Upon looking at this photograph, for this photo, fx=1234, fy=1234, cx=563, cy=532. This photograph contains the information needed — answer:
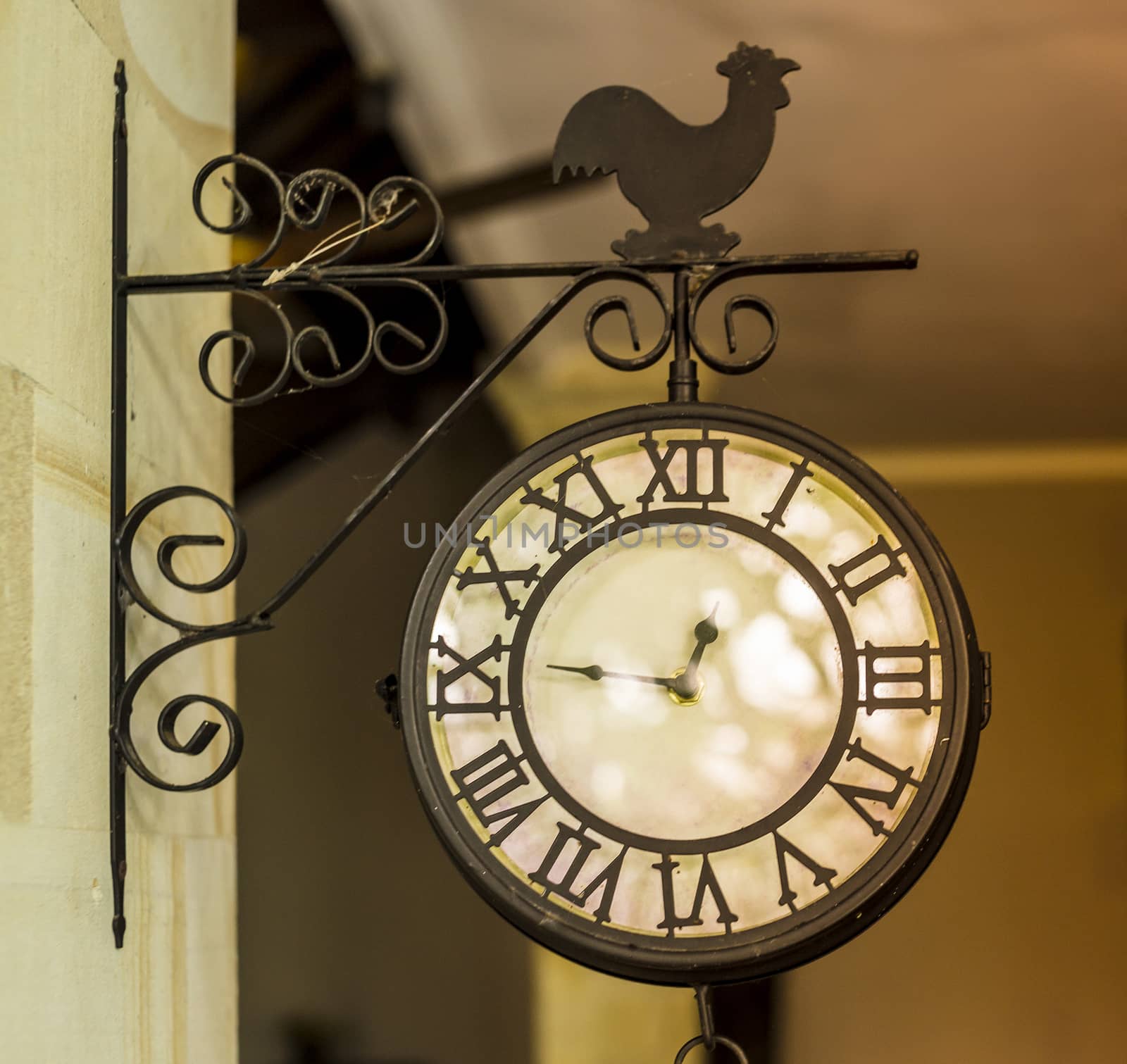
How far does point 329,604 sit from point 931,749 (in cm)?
188

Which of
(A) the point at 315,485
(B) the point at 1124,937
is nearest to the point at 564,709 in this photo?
(A) the point at 315,485

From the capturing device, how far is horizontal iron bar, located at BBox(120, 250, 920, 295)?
904 mm

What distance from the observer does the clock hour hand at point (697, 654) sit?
34.4 inches

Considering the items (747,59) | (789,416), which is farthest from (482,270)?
(789,416)

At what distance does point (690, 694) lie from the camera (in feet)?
2.86

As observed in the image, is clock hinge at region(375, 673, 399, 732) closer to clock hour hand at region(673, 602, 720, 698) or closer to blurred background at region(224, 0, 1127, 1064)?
clock hour hand at region(673, 602, 720, 698)

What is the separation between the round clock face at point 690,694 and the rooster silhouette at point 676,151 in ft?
0.44

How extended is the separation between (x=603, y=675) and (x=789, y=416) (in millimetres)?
2445

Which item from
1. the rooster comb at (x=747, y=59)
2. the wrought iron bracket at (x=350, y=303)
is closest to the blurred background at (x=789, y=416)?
the rooster comb at (x=747, y=59)

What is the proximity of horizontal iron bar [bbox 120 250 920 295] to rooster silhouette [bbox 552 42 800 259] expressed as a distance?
0.5 inches

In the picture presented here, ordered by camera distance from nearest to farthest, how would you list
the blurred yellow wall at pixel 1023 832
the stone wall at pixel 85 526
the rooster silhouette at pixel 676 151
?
1. the stone wall at pixel 85 526
2. the rooster silhouette at pixel 676 151
3. the blurred yellow wall at pixel 1023 832

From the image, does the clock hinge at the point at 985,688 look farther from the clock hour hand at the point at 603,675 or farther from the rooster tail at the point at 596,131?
the rooster tail at the point at 596,131

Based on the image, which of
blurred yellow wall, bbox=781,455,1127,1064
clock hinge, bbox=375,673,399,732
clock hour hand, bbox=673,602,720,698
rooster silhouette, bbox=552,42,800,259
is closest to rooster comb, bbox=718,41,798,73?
rooster silhouette, bbox=552,42,800,259

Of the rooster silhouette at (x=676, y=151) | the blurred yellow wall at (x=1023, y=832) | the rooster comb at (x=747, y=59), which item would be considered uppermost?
the rooster comb at (x=747, y=59)
